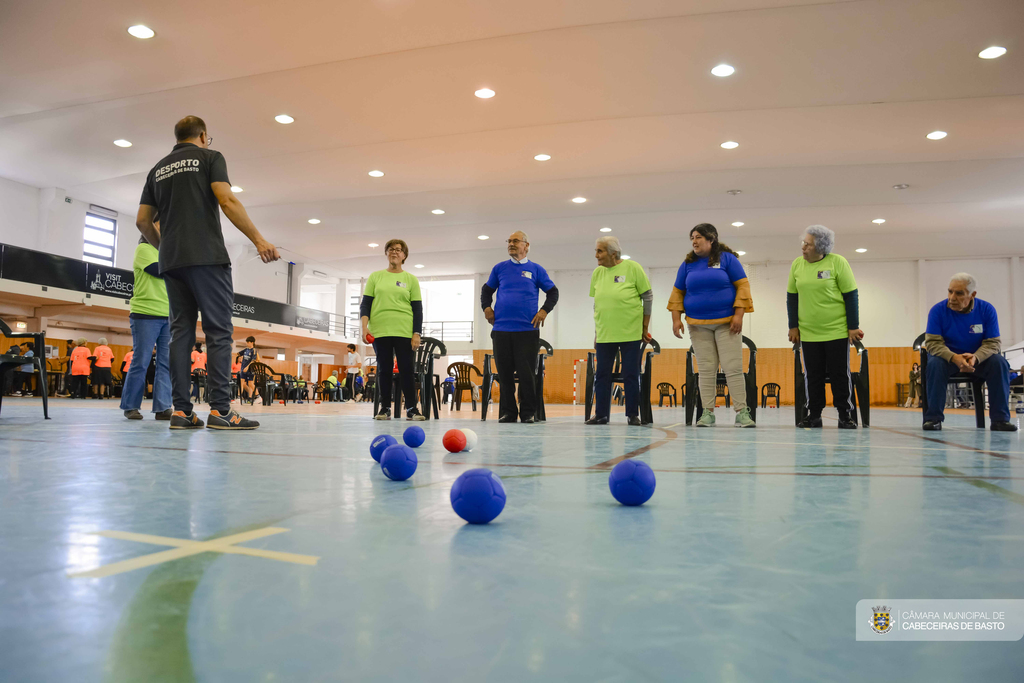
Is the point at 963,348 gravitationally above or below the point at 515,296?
below

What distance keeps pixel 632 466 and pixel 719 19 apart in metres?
6.88

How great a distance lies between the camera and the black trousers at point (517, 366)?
5.05 meters

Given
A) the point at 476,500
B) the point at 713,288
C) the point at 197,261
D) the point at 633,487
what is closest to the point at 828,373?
the point at 713,288

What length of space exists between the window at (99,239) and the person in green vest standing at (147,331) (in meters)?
12.8

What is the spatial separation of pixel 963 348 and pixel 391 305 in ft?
13.6

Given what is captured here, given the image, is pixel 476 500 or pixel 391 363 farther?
pixel 391 363

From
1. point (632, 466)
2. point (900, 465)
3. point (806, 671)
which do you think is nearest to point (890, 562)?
point (806, 671)

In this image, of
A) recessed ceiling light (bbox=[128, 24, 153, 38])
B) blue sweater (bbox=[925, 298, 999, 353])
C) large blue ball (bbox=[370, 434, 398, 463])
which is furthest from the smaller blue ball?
recessed ceiling light (bbox=[128, 24, 153, 38])

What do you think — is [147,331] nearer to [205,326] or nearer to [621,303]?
[205,326]

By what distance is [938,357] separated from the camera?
4457 millimetres

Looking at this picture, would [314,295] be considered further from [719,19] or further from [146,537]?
[146,537]

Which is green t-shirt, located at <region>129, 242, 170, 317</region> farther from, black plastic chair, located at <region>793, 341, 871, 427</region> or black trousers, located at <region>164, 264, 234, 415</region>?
black plastic chair, located at <region>793, 341, 871, 427</region>

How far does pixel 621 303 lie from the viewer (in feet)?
15.9

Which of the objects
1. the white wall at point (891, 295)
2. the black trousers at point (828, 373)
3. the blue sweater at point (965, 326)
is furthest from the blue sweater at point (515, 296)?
the white wall at point (891, 295)
